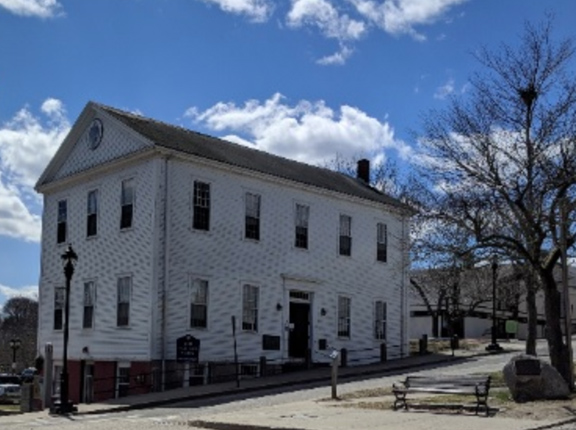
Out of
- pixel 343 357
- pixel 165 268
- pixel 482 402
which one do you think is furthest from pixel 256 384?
pixel 482 402

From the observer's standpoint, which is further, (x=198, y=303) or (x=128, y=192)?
(x=128, y=192)

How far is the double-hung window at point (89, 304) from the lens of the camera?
32.0m

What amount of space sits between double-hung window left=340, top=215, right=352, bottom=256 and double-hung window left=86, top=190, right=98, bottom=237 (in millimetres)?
10139

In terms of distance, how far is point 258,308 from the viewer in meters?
31.6

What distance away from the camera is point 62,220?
114ft

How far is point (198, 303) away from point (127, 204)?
452 centimetres

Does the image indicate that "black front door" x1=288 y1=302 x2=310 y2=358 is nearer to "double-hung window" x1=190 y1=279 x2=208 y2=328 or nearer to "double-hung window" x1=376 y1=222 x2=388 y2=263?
"double-hung window" x1=190 y1=279 x2=208 y2=328

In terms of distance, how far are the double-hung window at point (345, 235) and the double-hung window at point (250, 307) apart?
Result: 5.34 meters

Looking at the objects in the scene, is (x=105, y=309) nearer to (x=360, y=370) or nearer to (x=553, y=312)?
(x=360, y=370)

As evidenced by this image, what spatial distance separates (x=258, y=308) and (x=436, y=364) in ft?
25.2

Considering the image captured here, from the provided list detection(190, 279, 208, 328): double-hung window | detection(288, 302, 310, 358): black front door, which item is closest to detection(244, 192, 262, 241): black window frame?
detection(190, 279, 208, 328): double-hung window

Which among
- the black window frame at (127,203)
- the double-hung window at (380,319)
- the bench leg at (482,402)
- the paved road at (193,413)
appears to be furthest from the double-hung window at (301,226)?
the bench leg at (482,402)

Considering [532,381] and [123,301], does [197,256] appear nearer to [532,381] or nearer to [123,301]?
[123,301]

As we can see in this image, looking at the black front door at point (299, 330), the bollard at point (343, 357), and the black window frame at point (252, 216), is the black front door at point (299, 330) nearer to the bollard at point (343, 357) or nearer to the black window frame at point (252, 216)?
the bollard at point (343, 357)
